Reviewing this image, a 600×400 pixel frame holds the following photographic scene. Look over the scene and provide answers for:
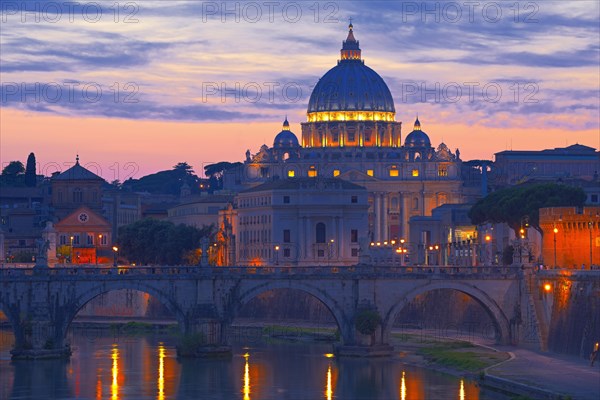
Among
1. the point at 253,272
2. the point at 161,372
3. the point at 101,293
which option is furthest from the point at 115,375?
the point at 253,272

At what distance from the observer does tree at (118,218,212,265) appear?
180m

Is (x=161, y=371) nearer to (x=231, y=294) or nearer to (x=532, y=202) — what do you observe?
(x=231, y=294)

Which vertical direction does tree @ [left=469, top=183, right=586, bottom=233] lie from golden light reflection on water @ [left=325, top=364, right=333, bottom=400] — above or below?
above

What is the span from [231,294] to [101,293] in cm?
714

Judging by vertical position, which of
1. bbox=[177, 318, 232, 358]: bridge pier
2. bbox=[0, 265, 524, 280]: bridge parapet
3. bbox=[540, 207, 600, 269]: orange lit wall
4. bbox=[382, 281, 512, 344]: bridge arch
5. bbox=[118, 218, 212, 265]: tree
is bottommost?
bbox=[177, 318, 232, 358]: bridge pier

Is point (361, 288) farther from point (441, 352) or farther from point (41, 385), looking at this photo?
point (41, 385)

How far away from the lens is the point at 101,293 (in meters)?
101

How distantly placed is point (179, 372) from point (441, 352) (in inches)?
584

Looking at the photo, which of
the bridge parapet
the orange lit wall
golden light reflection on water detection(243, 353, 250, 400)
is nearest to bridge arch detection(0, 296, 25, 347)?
the bridge parapet

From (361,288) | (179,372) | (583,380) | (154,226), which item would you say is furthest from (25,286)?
(154,226)

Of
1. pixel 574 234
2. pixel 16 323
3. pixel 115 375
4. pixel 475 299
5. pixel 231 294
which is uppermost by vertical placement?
pixel 574 234

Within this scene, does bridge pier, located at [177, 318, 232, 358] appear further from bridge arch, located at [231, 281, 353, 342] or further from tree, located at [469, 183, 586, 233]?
tree, located at [469, 183, 586, 233]

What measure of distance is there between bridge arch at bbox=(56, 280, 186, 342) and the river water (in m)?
2.09

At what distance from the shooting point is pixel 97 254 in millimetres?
198000
